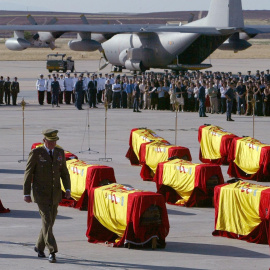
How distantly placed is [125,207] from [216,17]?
2224 inches

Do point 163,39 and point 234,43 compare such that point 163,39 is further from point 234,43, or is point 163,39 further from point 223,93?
point 223,93

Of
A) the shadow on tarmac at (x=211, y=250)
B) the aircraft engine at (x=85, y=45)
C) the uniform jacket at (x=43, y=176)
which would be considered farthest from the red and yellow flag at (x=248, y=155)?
the aircraft engine at (x=85, y=45)

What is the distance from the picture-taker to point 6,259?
1273 cm

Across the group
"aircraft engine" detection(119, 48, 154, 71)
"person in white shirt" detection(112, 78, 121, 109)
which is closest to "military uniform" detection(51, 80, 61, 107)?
"person in white shirt" detection(112, 78, 121, 109)

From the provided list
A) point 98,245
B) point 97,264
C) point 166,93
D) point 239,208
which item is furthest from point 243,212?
point 166,93

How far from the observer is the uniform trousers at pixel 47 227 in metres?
12.6

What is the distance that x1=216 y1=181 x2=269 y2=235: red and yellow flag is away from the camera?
→ 576 inches

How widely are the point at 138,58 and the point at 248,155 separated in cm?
4457

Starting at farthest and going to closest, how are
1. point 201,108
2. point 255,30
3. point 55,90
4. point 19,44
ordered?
point 255,30, point 19,44, point 55,90, point 201,108

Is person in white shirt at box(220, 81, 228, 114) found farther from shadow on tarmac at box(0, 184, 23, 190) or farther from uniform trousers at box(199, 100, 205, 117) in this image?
shadow on tarmac at box(0, 184, 23, 190)

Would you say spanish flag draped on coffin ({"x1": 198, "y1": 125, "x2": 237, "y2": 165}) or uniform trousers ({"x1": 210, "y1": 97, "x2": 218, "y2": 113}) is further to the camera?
uniform trousers ({"x1": 210, "y1": 97, "x2": 218, "y2": 113})

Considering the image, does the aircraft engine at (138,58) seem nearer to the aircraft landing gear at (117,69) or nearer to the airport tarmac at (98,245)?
the aircraft landing gear at (117,69)

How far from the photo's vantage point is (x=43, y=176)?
41.8 ft

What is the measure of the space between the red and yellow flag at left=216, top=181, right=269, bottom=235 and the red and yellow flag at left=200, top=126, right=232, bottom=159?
966 centimetres
